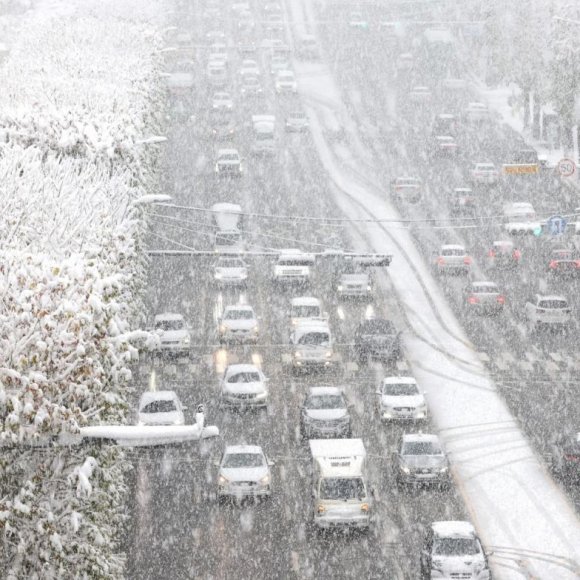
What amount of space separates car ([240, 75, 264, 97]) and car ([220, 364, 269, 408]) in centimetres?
5196

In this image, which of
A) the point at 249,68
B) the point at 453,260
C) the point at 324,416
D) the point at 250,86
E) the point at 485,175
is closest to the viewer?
the point at 324,416

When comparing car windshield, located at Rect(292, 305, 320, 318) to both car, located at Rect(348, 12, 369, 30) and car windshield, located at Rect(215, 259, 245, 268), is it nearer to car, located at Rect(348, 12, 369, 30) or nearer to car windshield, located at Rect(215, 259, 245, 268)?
car windshield, located at Rect(215, 259, 245, 268)

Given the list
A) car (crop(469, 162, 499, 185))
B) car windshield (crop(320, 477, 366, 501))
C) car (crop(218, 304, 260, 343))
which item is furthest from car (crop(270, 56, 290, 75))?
car windshield (crop(320, 477, 366, 501))

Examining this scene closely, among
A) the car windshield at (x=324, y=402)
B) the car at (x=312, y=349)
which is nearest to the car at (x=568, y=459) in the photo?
the car windshield at (x=324, y=402)

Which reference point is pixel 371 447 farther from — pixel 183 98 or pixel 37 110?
pixel 183 98

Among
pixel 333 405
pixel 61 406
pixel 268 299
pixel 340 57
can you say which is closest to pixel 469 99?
pixel 340 57

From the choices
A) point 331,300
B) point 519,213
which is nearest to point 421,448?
point 331,300

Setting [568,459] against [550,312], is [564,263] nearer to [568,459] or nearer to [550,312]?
[550,312]

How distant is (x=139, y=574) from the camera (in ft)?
104

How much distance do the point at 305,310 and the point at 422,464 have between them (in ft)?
57.7

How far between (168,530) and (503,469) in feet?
34.4

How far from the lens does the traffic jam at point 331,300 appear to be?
34.3 meters

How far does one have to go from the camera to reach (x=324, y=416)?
136 feet

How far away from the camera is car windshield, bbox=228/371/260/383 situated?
44.6m
